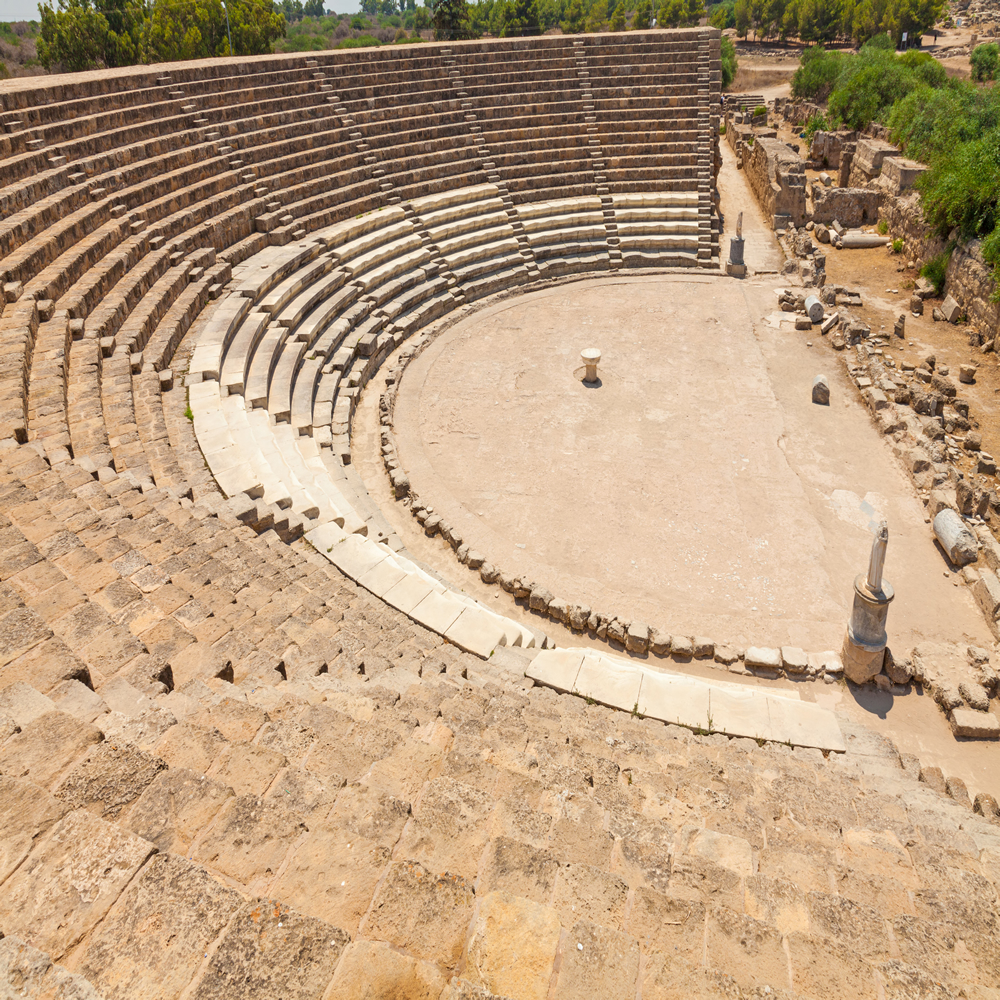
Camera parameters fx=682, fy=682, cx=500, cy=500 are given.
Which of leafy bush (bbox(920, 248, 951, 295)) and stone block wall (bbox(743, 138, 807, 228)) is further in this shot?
stone block wall (bbox(743, 138, 807, 228))

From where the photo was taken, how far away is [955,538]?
10.9 m

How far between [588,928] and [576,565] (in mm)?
7733

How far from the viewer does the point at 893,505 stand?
1234 centimetres

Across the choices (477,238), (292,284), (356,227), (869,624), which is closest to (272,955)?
(869,624)

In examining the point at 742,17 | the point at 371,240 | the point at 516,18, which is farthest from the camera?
the point at 742,17

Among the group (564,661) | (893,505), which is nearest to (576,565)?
(564,661)

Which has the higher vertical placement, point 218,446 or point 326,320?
point 218,446

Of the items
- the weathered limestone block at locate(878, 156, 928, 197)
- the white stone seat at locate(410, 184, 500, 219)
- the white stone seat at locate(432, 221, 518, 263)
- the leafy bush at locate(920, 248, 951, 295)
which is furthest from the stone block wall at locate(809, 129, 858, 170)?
the white stone seat at locate(432, 221, 518, 263)

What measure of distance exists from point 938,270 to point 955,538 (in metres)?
13.3

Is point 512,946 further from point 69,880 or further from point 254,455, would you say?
point 254,455

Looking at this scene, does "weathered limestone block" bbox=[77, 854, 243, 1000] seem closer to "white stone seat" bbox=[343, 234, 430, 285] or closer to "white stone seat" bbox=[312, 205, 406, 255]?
"white stone seat" bbox=[343, 234, 430, 285]

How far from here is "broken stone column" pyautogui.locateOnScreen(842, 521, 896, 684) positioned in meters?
8.71

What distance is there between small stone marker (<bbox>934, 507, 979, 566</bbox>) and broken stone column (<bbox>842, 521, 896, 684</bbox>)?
9.15ft

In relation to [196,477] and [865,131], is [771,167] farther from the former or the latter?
[196,477]
